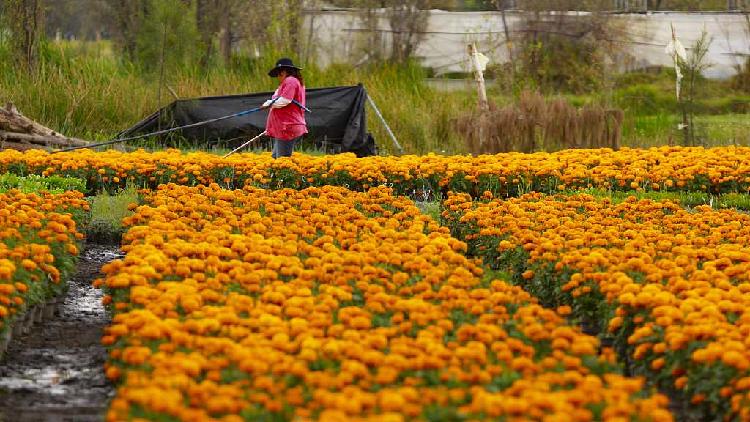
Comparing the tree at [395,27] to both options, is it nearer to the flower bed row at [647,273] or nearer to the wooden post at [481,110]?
the wooden post at [481,110]

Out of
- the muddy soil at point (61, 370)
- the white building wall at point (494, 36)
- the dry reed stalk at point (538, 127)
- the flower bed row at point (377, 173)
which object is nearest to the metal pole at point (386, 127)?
the dry reed stalk at point (538, 127)

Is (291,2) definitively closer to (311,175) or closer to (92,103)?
(92,103)

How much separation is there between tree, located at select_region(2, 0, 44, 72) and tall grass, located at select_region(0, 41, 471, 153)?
9.0 inches

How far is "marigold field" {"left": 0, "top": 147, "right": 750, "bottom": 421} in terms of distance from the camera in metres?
5.18

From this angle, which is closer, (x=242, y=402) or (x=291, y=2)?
(x=242, y=402)

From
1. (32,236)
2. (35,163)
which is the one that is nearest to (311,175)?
(35,163)

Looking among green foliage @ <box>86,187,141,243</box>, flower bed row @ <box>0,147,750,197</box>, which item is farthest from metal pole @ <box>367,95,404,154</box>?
green foliage @ <box>86,187,141,243</box>

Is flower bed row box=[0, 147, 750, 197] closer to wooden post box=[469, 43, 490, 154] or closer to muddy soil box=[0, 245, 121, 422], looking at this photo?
wooden post box=[469, 43, 490, 154]

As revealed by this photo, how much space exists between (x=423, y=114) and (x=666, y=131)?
4.25m

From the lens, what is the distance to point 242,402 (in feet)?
16.4

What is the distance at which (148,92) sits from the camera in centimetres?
2136

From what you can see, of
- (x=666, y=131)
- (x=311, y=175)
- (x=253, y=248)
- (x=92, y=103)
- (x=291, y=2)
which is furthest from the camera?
(x=291, y=2)

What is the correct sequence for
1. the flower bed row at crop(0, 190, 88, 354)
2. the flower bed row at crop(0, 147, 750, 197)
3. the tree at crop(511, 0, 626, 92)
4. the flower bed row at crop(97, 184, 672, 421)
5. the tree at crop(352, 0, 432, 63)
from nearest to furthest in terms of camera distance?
the flower bed row at crop(97, 184, 672, 421)
the flower bed row at crop(0, 190, 88, 354)
the flower bed row at crop(0, 147, 750, 197)
the tree at crop(352, 0, 432, 63)
the tree at crop(511, 0, 626, 92)

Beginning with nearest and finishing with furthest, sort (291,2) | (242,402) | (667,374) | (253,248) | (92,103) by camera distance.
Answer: (242,402) < (667,374) < (253,248) < (92,103) < (291,2)
